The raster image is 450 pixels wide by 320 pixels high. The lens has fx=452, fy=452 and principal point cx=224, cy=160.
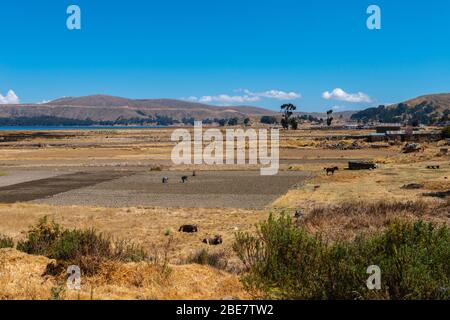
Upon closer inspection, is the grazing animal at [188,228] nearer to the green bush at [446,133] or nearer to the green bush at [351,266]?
the green bush at [351,266]

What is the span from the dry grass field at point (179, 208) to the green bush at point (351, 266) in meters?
0.78

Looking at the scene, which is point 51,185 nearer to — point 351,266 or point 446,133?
point 351,266

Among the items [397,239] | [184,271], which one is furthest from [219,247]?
[397,239]

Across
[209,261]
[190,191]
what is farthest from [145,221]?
[190,191]

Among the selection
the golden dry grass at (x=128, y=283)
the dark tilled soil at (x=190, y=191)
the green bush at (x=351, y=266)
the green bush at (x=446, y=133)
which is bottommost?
the dark tilled soil at (x=190, y=191)

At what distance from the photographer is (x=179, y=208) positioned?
85.4ft

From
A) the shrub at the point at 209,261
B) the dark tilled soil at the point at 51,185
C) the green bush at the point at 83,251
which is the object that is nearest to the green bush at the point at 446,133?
the dark tilled soil at the point at 51,185

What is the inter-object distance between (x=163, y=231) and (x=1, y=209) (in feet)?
39.8

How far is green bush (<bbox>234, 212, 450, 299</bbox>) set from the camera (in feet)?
22.7

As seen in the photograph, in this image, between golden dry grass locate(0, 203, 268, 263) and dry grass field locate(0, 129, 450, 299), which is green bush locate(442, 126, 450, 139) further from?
golden dry grass locate(0, 203, 268, 263)

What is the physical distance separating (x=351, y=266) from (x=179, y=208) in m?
19.2

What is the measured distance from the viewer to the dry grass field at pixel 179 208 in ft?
29.3
